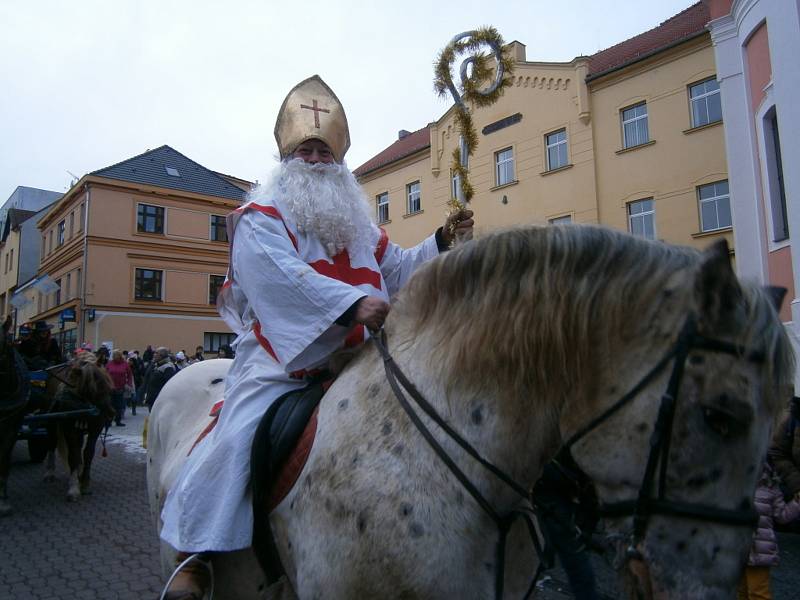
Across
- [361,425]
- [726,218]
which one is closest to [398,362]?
[361,425]

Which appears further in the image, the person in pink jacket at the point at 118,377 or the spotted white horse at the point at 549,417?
the person in pink jacket at the point at 118,377

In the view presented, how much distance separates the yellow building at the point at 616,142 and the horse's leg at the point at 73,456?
35.4ft

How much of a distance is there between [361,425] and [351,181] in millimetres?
1407

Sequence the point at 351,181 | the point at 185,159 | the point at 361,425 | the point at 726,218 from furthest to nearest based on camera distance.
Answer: the point at 185,159 → the point at 726,218 → the point at 351,181 → the point at 361,425

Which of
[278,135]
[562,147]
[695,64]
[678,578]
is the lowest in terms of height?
[678,578]

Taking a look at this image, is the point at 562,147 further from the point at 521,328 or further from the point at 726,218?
the point at 521,328

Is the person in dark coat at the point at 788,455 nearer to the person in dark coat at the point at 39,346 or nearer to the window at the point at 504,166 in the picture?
the person in dark coat at the point at 39,346

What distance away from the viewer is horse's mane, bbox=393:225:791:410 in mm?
1461

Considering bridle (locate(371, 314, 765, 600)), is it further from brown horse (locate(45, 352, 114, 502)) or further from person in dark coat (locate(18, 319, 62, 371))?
person in dark coat (locate(18, 319, 62, 371))

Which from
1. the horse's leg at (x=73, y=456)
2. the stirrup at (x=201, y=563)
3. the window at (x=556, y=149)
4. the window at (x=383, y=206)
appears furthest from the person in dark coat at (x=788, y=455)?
the window at (x=383, y=206)

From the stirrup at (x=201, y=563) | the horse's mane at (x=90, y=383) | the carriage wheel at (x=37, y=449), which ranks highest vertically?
the horse's mane at (x=90, y=383)

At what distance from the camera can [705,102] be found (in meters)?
16.5

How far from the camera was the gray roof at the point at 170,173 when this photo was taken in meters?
31.7

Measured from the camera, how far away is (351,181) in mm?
2762
